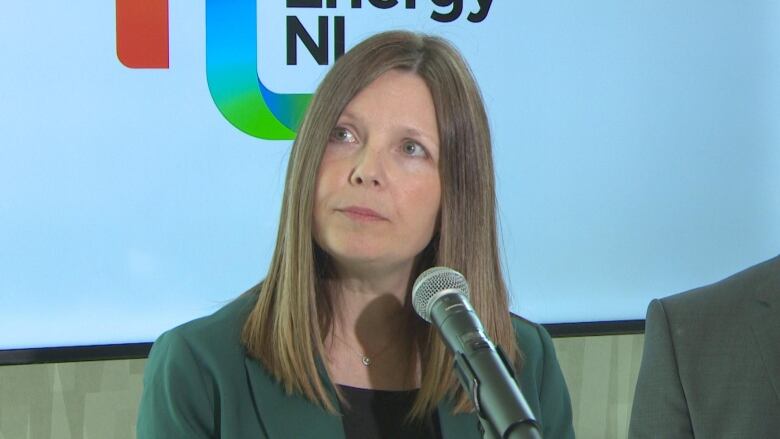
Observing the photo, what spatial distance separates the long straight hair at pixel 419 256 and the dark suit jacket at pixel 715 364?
0.28m

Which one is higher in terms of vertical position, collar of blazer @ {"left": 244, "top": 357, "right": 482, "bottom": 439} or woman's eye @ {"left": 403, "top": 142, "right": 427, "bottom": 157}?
woman's eye @ {"left": 403, "top": 142, "right": 427, "bottom": 157}

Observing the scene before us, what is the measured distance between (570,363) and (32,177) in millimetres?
1700

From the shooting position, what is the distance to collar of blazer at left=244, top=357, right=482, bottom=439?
74.0 inches

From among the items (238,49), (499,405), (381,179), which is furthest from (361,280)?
(238,49)

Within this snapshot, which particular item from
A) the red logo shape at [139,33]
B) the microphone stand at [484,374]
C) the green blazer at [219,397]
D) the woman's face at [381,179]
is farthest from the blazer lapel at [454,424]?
the red logo shape at [139,33]

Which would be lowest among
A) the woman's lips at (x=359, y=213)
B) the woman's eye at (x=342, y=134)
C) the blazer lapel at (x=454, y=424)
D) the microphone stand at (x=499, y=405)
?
the blazer lapel at (x=454, y=424)

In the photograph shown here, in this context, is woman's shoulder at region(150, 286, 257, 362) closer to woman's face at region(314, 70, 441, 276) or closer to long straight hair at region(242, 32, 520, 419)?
long straight hair at region(242, 32, 520, 419)

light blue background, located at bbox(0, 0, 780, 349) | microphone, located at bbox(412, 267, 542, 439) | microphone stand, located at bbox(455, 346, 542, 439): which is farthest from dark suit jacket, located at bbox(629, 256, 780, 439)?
light blue background, located at bbox(0, 0, 780, 349)

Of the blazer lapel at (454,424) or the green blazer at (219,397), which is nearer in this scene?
the green blazer at (219,397)

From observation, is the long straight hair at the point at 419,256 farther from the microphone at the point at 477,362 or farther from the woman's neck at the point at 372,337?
the microphone at the point at 477,362

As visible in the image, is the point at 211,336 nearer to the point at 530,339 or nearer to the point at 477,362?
the point at 530,339

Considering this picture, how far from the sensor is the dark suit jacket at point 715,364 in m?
1.89

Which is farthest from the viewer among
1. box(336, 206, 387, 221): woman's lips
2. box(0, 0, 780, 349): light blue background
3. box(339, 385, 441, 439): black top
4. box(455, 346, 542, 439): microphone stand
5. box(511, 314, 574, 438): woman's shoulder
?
box(0, 0, 780, 349): light blue background

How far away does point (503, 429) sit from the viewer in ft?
3.67
